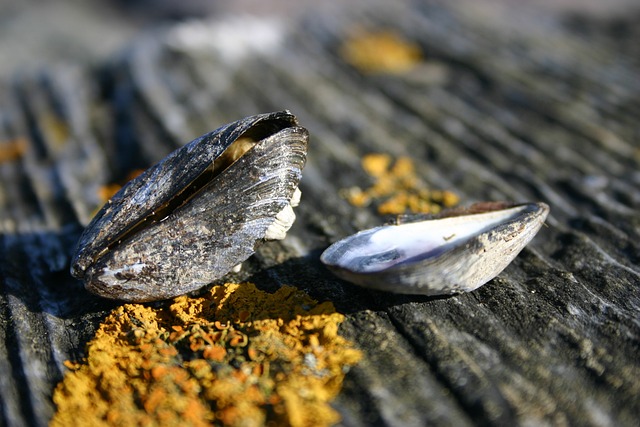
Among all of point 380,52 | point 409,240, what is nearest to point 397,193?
point 409,240

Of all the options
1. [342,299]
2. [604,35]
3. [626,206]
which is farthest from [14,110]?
[604,35]

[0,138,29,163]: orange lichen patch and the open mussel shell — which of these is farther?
[0,138,29,163]: orange lichen patch

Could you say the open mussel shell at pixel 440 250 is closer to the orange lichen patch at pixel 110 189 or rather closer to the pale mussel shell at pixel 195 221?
the pale mussel shell at pixel 195 221

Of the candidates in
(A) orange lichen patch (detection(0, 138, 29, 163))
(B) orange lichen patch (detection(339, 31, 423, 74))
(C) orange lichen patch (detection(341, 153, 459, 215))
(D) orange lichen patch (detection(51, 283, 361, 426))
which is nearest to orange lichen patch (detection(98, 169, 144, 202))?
(A) orange lichen patch (detection(0, 138, 29, 163))

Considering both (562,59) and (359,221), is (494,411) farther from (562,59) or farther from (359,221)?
(562,59)

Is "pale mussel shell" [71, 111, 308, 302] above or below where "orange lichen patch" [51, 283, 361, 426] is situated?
above

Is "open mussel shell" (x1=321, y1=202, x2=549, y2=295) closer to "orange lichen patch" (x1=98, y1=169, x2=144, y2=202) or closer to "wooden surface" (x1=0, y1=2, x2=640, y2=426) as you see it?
"wooden surface" (x1=0, y1=2, x2=640, y2=426)

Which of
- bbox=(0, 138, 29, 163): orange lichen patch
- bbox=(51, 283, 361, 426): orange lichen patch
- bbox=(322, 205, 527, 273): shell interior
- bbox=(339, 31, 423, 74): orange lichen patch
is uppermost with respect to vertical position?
bbox=(339, 31, 423, 74): orange lichen patch
